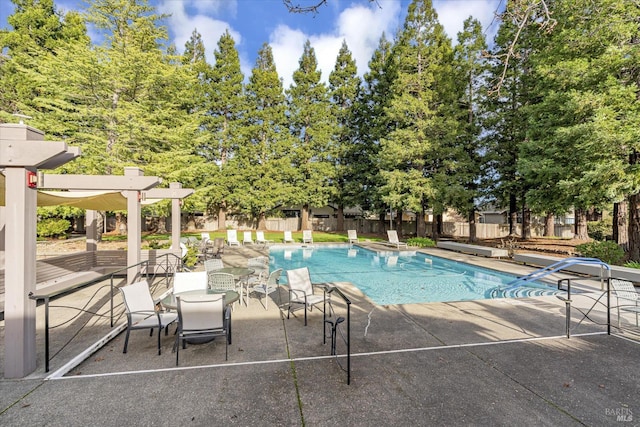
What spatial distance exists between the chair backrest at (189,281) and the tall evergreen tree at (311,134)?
22896 mm

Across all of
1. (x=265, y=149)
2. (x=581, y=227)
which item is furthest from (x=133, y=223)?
(x=581, y=227)

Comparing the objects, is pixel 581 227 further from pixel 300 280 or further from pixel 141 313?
pixel 141 313

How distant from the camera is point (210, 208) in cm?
3161

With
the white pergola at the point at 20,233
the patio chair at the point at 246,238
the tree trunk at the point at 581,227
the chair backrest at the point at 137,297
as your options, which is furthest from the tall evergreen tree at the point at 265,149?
the white pergola at the point at 20,233

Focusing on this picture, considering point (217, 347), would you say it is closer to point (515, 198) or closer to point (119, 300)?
point (119, 300)

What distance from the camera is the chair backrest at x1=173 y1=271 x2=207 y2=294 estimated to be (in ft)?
18.0

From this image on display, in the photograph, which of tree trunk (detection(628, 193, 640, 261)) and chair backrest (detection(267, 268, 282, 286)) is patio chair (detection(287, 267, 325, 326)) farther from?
tree trunk (detection(628, 193, 640, 261))

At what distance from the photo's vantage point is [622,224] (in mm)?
11875

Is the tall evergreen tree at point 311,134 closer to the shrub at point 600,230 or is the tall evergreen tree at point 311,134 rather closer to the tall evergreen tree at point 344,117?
the tall evergreen tree at point 344,117

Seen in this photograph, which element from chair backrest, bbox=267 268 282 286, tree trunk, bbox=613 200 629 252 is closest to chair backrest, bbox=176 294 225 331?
chair backrest, bbox=267 268 282 286

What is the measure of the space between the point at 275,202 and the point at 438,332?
24773mm

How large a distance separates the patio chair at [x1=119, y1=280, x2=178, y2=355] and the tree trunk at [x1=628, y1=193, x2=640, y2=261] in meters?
15.9

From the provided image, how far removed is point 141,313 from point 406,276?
9750 mm

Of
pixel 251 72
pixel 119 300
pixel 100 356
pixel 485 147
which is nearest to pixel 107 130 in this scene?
pixel 119 300
